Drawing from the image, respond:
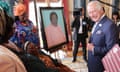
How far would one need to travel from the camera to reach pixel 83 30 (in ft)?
18.4

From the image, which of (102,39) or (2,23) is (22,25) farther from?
(2,23)

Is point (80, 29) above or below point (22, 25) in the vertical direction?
below

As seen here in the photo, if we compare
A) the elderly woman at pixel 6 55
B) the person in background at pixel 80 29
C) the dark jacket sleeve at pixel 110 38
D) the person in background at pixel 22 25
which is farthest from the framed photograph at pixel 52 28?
the person in background at pixel 80 29

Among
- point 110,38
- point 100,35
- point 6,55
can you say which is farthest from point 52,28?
point 6,55

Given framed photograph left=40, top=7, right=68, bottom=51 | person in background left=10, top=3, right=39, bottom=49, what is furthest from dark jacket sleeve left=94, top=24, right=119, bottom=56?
person in background left=10, top=3, right=39, bottom=49

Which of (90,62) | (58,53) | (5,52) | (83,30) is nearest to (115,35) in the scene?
(90,62)

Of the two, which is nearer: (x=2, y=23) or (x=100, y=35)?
(x=2, y=23)

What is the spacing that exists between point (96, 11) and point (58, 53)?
654 mm

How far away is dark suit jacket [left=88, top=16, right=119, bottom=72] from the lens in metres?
2.40

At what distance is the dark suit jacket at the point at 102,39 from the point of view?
2.40 m

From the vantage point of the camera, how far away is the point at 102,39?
2459mm

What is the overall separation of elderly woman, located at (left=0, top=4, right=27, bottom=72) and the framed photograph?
Answer: 117 centimetres

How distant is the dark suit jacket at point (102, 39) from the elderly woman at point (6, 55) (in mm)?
1373

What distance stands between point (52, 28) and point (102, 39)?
53cm
